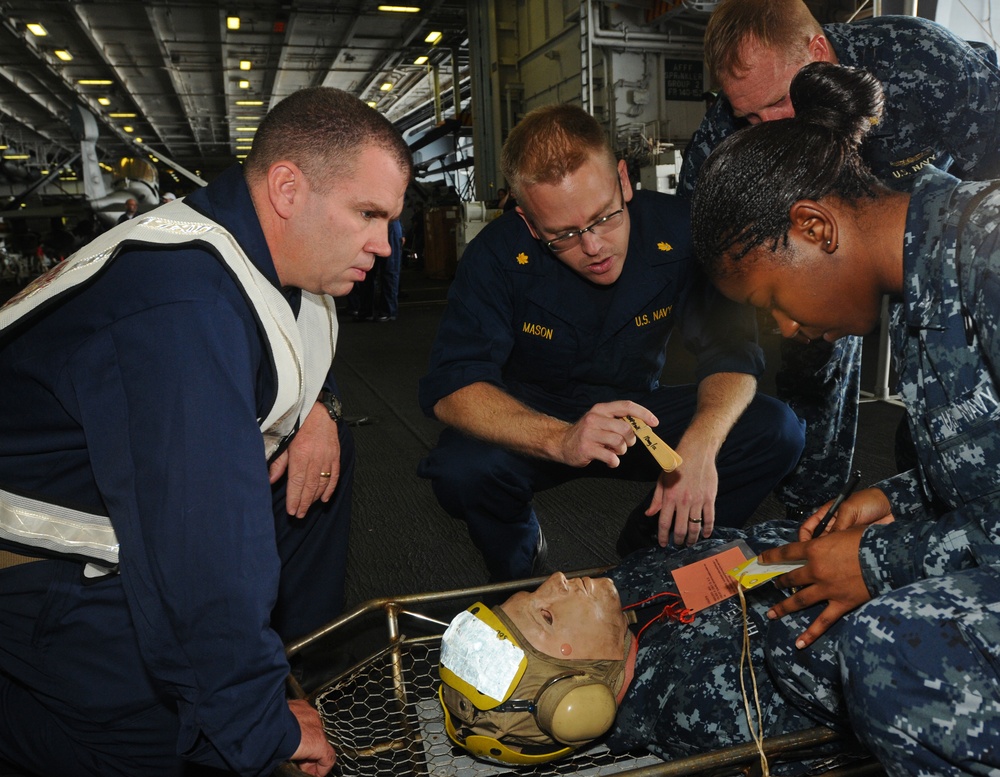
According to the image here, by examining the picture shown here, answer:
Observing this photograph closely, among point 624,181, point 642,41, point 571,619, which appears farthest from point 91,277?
point 642,41

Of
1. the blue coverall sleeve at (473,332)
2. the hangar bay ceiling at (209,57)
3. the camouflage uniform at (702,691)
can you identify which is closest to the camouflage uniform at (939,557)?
the camouflage uniform at (702,691)

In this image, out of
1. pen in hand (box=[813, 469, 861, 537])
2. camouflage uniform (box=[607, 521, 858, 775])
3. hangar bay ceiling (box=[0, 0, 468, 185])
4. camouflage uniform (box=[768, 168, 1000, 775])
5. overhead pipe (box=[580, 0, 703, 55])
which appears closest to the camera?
camouflage uniform (box=[768, 168, 1000, 775])

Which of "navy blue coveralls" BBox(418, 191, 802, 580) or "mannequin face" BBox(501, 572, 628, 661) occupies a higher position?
"navy blue coveralls" BBox(418, 191, 802, 580)

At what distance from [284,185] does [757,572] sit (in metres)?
1.02

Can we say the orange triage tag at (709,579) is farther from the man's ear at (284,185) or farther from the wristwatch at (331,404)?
the man's ear at (284,185)

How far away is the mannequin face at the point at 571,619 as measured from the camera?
1399 millimetres

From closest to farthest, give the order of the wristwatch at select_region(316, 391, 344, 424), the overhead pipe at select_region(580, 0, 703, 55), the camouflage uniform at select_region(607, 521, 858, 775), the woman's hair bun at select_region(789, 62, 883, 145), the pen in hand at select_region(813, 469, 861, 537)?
the woman's hair bun at select_region(789, 62, 883, 145) < the camouflage uniform at select_region(607, 521, 858, 775) < the pen in hand at select_region(813, 469, 861, 537) < the wristwatch at select_region(316, 391, 344, 424) < the overhead pipe at select_region(580, 0, 703, 55)

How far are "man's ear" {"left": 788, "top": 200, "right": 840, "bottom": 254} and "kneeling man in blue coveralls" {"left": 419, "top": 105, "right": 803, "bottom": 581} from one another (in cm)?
72

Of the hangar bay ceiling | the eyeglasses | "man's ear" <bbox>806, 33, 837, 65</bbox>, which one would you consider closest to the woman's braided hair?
the eyeglasses

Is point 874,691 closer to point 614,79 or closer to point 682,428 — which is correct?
point 682,428

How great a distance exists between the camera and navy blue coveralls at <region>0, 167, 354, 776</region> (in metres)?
0.98

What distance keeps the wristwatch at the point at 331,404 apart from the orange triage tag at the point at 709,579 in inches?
31.9

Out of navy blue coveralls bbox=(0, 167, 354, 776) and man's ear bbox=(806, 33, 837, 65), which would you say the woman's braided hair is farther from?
man's ear bbox=(806, 33, 837, 65)

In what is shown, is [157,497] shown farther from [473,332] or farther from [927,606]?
[473,332]
